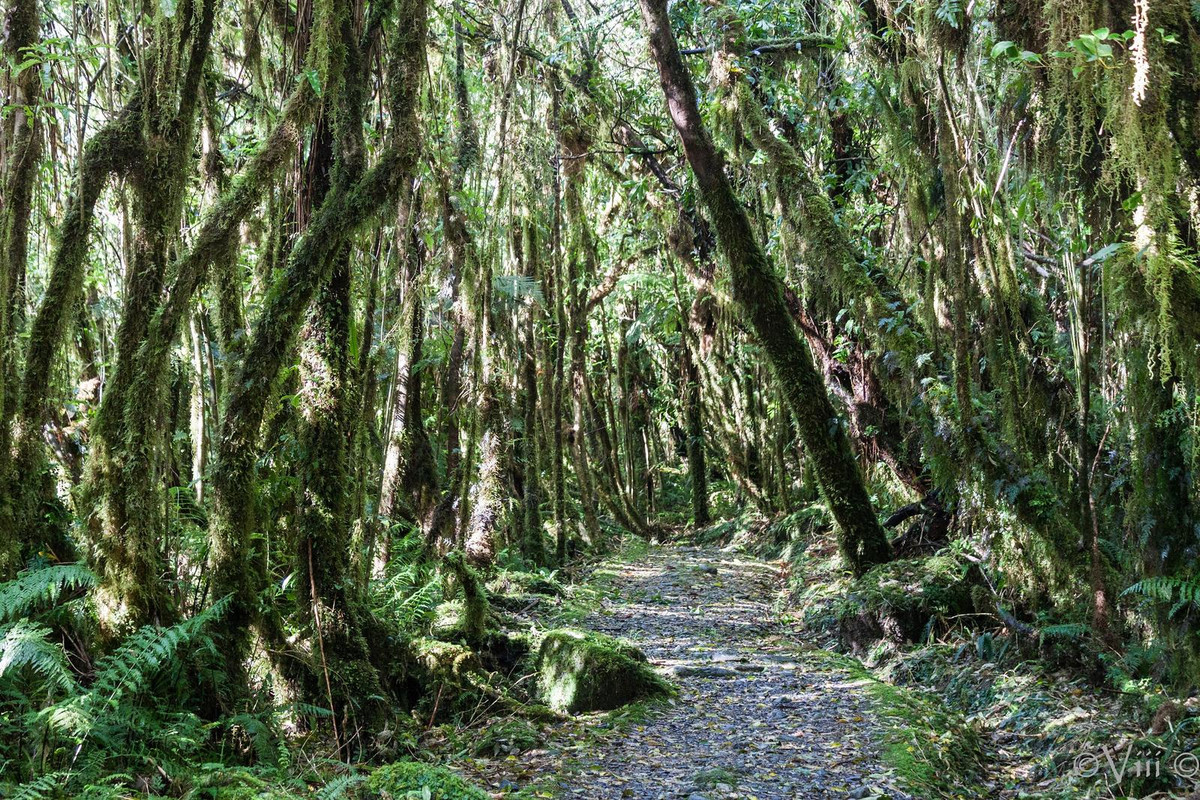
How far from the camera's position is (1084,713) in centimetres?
509

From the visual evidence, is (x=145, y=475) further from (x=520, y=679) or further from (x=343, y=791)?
(x=520, y=679)

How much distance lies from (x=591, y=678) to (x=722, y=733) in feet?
3.62

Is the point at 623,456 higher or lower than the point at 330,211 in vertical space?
lower

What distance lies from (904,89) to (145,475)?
6806 mm

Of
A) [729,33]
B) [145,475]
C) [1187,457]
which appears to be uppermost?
[729,33]

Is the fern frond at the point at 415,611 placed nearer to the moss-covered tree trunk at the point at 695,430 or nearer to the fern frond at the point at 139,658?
the fern frond at the point at 139,658

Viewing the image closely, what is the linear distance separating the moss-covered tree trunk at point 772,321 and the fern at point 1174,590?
15.3 ft

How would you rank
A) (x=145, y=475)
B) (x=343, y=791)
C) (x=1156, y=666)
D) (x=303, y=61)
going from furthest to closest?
1. (x=303, y=61)
2. (x=1156, y=666)
3. (x=145, y=475)
4. (x=343, y=791)

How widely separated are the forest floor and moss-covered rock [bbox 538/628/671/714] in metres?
0.20

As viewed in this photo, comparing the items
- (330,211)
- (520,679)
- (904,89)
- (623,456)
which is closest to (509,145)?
(904,89)

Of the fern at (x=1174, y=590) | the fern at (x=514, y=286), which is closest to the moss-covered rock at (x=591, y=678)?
the fern at (x=1174, y=590)

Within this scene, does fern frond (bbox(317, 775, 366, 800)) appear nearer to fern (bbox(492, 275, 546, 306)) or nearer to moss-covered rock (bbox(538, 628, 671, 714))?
moss-covered rock (bbox(538, 628, 671, 714))

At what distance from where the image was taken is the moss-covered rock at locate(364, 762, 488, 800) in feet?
12.2

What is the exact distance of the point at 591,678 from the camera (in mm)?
6277
